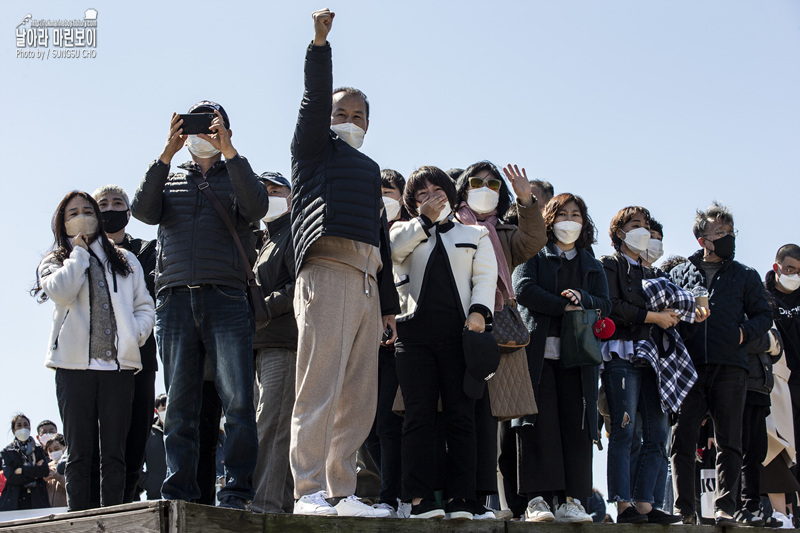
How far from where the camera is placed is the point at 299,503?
203 inches

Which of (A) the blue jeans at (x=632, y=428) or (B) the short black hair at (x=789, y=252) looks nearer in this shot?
(A) the blue jeans at (x=632, y=428)

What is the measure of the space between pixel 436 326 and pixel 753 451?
14.2 feet

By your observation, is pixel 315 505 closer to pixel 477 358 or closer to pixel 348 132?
pixel 477 358

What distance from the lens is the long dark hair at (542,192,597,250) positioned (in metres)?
7.54

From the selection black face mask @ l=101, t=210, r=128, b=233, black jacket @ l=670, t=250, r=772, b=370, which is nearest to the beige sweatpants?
black face mask @ l=101, t=210, r=128, b=233

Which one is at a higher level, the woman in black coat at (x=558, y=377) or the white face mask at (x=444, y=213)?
the white face mask at (x=444, y=213)

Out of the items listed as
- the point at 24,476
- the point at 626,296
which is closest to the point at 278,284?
the point at 626,296

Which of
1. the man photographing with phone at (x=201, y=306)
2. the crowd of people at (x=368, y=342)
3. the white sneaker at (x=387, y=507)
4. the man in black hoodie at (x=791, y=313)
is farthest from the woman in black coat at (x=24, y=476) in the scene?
the man in black hoodie at (x=791, y=313)

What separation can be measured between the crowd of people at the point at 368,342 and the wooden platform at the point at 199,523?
0.15m

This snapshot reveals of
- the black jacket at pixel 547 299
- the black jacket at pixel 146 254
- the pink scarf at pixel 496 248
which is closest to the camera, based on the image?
the pink scarf at pixel 496 248

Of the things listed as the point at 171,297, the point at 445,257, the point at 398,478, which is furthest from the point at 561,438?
the point at 171,297

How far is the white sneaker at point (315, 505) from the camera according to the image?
505 cm

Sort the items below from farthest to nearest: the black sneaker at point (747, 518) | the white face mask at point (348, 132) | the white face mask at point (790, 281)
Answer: the white face mask at point (790, 281) → the black sneaker at point (747, 518) → the white face mask at point (348, 132)

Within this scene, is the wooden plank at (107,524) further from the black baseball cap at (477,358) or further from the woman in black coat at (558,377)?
the woman in black coat at (558,377)
